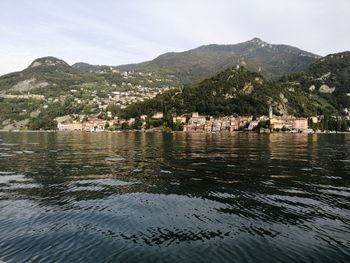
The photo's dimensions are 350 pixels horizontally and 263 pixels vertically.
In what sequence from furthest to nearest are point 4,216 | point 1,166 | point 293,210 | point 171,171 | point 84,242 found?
point 1,166 < point 171,171 < point 293,210 < point 4,216 < point 84,242

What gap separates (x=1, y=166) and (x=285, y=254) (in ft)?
129

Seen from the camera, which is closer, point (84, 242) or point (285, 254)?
point (285, 254)

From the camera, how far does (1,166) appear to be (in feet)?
148

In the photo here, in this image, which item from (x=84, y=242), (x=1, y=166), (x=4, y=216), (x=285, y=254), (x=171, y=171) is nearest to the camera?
(x=285, y=254)

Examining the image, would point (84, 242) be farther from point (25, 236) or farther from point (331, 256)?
point (331, 256)

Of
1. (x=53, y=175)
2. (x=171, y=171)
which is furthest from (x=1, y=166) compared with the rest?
(x=171, y=171)

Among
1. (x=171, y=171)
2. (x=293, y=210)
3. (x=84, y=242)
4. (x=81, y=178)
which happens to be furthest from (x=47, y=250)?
(x=171, y=171)

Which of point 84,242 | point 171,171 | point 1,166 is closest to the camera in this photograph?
point 84,242

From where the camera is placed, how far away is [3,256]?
15.1m

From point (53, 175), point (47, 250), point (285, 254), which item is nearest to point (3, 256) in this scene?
point (47, 250)

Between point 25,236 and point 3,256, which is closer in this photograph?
point 3,256

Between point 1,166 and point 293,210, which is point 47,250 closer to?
point 293,210

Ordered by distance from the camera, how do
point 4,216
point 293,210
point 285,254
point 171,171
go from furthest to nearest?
1. point 171,171
2. point 293,210
3. point 4,216
4. point 285,254

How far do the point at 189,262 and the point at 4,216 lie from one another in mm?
12197
